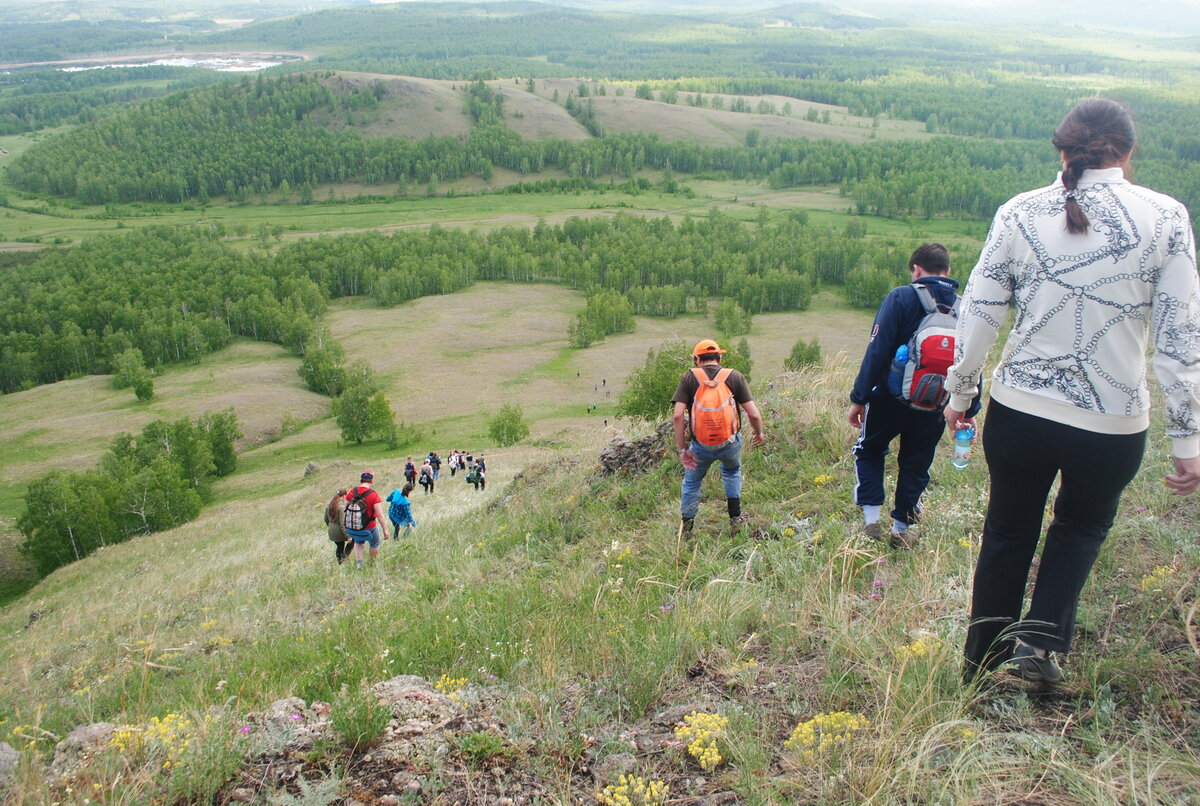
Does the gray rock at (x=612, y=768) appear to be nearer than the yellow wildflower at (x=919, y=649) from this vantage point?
Yes

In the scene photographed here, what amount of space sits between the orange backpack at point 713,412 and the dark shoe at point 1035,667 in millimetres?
3826

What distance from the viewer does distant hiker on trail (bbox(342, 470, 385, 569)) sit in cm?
1237

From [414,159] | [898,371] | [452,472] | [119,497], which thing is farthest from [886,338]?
[414,159]

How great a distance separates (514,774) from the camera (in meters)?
3.67

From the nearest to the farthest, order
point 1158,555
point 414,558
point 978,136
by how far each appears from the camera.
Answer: point 1158,555 < point 414,558 < point 978,136

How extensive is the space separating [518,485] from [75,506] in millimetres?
40796

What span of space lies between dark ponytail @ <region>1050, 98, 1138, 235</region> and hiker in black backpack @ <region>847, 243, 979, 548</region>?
6.72ft

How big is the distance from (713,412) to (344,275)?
122369 mm

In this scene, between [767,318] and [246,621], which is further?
[767,318]

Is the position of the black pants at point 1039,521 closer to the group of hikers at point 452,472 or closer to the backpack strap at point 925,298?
the backpack strap at point 925,298

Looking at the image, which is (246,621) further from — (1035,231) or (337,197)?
(337,197)

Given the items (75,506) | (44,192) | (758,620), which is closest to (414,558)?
(758,620)

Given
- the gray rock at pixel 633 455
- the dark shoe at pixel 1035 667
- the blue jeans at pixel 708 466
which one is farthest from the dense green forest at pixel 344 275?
the dark shoe at pixel 1035 667

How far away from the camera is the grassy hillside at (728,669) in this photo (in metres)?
3.36
